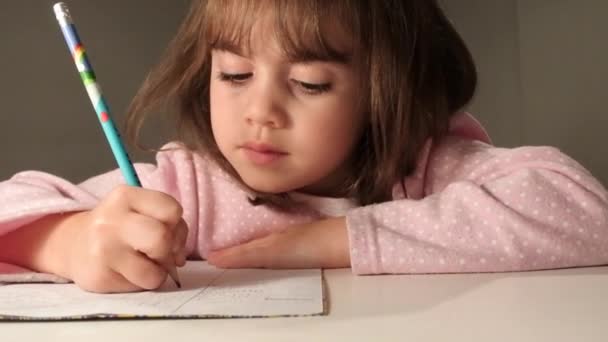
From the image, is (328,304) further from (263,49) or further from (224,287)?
(263,49)

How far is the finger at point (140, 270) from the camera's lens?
1.59ft

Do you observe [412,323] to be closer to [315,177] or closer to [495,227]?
[495,227]

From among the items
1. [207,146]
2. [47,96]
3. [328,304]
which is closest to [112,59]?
[47,96]

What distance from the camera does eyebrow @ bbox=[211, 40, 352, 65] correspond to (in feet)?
2.09

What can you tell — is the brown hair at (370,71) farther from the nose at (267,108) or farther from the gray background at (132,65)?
the gray background at (132,65)

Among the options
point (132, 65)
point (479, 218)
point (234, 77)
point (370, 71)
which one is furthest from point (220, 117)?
point (132, 65)

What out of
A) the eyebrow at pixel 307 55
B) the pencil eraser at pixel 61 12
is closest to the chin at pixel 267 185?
the eyebrow at pixel 307 55

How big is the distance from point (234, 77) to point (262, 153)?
7 cm

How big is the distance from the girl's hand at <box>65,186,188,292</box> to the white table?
0.08 m

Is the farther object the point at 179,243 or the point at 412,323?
the point at 179,243

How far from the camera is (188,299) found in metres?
0.46

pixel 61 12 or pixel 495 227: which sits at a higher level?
pixel 61 12

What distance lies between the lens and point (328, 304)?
0.45m

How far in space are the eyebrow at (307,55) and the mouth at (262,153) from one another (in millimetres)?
79
